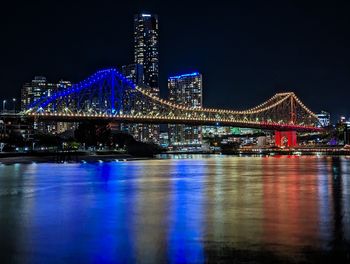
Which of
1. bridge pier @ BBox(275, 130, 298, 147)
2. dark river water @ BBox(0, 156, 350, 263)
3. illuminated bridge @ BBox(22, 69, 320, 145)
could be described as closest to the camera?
dark river water @ BBox(0, 156, 350, 263)

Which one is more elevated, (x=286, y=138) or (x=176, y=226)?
(x=286, y=138)

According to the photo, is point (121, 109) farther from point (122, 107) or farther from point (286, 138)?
point (286, 138)

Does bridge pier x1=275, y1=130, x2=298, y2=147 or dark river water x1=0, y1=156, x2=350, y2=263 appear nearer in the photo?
dark river water x1=0, y1=156, x2=350, y2=263

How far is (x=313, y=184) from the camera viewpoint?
97.9 ft

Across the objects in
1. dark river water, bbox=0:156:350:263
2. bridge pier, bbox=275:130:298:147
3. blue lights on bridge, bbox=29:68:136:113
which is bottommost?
dark river water, bbox=0:156:350:263

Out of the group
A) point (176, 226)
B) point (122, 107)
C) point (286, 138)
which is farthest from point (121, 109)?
point (176, 226)

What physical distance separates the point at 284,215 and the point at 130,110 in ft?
273

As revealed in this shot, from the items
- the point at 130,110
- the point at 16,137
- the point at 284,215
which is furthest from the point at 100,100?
the point at 284,215

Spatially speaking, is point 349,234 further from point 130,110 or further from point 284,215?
point 130,110

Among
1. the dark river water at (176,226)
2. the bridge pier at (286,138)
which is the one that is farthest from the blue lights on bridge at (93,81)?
the dark river water at (176,226)

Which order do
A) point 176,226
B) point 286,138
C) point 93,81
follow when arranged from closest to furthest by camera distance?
1. point 176,226
2. point 93,81
3. point 286,138

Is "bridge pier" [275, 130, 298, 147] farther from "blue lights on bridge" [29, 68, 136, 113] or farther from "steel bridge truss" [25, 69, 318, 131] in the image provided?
"blue lights on bridge" [29, 68, 136, 113]

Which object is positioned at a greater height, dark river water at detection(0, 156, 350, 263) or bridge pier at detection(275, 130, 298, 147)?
bridge pier at detection(275, 130, 298, 147)

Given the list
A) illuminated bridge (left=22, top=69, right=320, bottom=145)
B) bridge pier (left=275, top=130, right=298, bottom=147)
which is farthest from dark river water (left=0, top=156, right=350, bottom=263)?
bridge pier (left=275, top=130, right=298, bottom=147)
